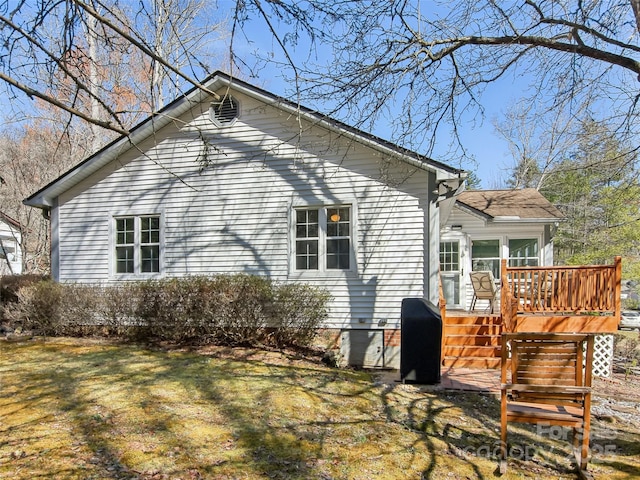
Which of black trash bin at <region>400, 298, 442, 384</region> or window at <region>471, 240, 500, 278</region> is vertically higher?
window at <region>471, 240, 500, 278</region>

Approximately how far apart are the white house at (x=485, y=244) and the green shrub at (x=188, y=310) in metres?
5.52

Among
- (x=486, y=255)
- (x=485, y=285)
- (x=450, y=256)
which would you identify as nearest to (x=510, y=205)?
(x=486, y=255)

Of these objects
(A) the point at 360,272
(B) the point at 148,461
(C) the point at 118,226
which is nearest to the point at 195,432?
(B) the point at 148,461

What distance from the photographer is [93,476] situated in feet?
9.89

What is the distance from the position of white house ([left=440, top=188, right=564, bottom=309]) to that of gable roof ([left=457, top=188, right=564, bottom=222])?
27 mm

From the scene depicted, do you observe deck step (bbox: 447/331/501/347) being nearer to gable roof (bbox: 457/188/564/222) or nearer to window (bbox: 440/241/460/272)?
window (bbox: 440/241/460/272)

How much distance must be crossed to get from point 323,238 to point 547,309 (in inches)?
182

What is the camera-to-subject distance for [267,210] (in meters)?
8.81

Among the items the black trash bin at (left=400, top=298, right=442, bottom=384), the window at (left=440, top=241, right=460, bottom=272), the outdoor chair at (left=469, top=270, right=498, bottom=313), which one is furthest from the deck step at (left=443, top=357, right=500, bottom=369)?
the window at (left=440, top=241, right=460, bottom=272)

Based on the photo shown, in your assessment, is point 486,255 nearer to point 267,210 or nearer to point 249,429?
point 267,210

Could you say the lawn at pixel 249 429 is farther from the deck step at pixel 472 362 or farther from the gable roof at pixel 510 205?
the gable roof at pixel 510 205

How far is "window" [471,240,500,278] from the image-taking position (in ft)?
39.2

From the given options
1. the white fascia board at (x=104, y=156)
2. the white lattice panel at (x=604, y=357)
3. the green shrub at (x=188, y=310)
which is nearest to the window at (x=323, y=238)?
the green shrub at (x=188, y=310)

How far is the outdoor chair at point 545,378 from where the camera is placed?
3.60 meters
